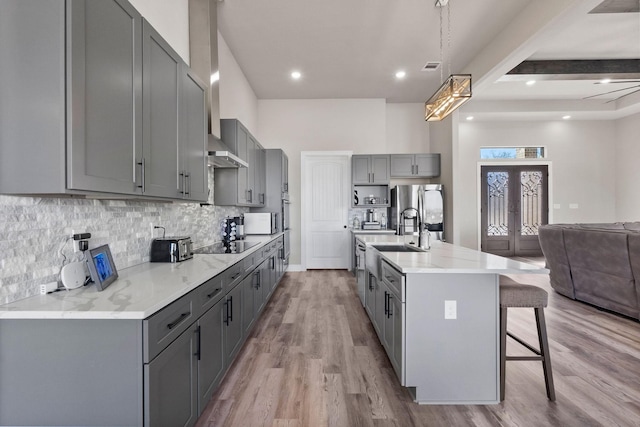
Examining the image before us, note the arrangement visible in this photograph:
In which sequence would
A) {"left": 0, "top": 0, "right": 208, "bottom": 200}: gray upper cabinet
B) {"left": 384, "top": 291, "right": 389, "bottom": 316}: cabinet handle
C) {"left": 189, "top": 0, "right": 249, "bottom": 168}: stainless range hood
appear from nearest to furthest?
{"left": 0, "top": 0, "right": 208, "bottom": 200}: gray upper cabinet → {"left": 384, "top": 291, "right": 389, "bottom": 316}: cabinet handle → {"left": 189, "top": 0, "right": 249, "bottom": 168}: stainless range hood

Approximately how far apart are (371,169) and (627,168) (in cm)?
635

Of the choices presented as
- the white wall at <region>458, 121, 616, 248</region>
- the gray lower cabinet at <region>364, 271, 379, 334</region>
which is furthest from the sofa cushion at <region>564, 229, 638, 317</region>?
the white wall at <region>458, 121, 616, 248</region>

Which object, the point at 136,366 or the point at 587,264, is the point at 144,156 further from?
the point at 587,264

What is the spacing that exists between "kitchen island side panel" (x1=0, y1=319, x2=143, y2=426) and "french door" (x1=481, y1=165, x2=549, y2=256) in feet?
25.8

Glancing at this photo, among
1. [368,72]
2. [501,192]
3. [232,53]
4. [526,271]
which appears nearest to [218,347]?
[526,271]

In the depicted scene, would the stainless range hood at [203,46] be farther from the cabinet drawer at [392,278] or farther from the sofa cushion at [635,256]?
the sofa cushion at [635,256]

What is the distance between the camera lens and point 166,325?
1.34 m

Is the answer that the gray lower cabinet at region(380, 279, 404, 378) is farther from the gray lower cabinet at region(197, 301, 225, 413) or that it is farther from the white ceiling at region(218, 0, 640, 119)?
the white ceiling at region(218, 0, 640, 119)

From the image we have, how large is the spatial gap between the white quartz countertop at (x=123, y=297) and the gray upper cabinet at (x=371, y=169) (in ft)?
14.4

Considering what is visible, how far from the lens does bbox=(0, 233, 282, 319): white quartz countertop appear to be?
3.85 feet

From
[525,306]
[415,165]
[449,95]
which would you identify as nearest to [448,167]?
[415,165]

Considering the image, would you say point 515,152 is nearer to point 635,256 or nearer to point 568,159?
point 568,159

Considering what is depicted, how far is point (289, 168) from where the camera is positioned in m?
6.25

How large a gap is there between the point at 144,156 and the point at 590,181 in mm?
9508
